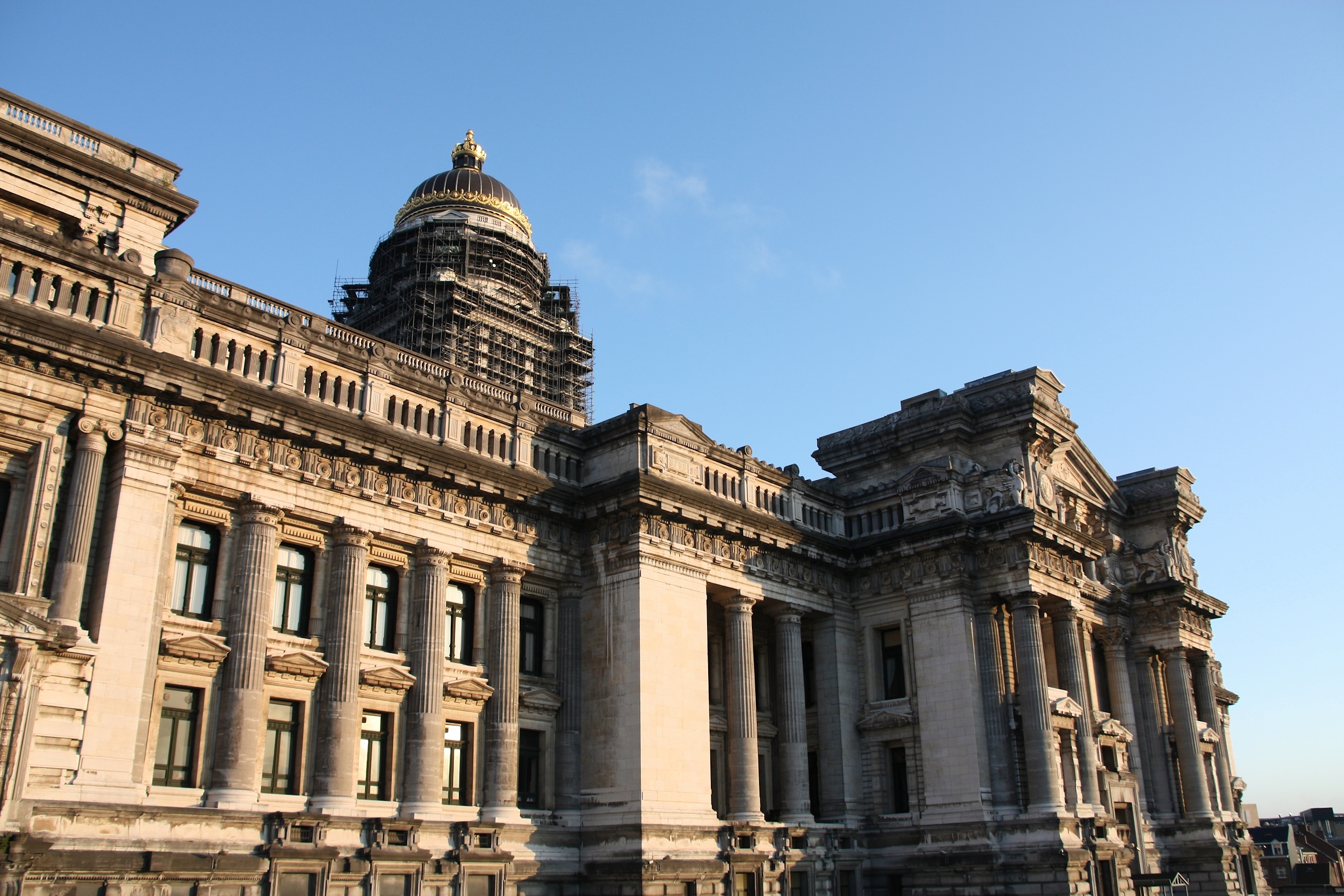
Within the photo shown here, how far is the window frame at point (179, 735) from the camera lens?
29.2m

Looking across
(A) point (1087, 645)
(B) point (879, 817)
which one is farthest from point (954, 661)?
(A) point (1087, 645)

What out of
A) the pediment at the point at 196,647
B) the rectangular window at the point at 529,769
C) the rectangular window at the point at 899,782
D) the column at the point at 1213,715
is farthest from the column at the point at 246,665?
the column at the point at 1213,715

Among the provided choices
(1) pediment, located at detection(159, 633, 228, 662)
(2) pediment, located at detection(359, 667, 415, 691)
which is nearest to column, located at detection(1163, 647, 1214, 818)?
(2) pediment, located at detection(359, 667, 415, 691)

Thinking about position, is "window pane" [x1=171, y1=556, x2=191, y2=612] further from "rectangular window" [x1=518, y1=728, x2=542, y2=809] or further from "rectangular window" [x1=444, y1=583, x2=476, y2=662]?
"rectangular window" [x1=518, y1=728, x2=542, y2=809]

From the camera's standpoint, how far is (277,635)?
106 ft

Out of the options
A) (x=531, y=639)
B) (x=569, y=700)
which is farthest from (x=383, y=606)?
(x=569, y=700)

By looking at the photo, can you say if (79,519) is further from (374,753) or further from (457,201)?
(457,201)

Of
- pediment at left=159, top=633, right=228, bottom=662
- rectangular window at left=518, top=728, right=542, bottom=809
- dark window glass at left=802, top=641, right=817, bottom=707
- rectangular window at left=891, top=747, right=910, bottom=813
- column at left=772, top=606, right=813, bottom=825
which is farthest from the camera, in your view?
dark window glass at left=802, top=641, right=817, bottom=707

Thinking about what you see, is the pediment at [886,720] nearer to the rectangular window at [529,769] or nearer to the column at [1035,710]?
the column at [1035,710]

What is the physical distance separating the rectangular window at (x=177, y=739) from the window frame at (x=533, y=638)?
449 inches

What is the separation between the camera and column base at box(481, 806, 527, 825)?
35.0 meters

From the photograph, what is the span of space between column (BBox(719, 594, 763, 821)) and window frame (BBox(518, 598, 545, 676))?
7.21 metres

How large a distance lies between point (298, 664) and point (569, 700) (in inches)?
406

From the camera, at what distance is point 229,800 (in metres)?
29.3
